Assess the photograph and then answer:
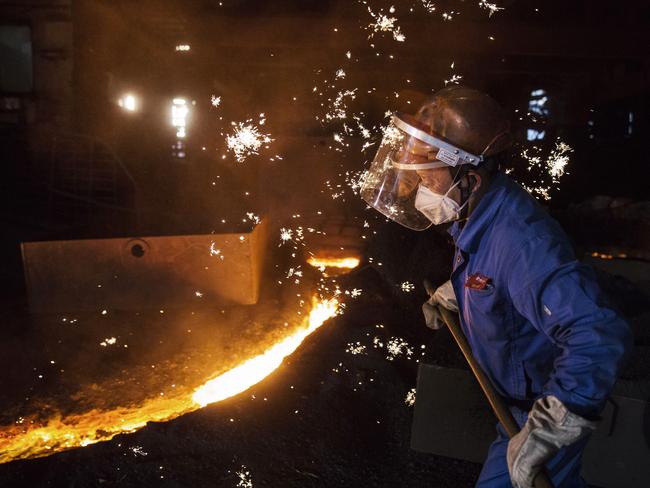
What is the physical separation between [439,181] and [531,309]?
0.72m

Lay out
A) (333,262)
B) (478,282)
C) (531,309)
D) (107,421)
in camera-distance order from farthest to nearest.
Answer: (333,262) → (107,421) → (478,282) → (531,309)

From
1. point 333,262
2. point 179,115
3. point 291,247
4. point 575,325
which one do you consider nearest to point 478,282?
point 575,325

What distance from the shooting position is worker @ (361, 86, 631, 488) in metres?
1.43

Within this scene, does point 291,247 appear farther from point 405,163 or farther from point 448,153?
point 448,153

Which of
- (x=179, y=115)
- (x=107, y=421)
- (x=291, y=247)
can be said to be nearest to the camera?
(x=107, y=421)

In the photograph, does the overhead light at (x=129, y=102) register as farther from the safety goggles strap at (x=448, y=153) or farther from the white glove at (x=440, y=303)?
the safety goggles strap at (x=448, y=153)

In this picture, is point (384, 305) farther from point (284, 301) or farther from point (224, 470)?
point (224, 470)

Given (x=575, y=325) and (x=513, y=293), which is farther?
(x=513, y=293)

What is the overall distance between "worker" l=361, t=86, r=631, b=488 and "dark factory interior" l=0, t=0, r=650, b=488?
0.02m

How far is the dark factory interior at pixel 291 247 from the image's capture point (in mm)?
2646

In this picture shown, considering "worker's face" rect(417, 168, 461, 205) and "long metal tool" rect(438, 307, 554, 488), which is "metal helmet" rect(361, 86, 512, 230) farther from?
"long metal tool" rect(438, 307, 554, 488)

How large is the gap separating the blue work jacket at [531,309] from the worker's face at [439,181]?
197mm

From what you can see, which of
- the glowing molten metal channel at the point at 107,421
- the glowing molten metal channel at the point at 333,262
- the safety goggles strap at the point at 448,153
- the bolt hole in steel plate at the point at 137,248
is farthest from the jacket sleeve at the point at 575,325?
the glowing molten metal channel at the point at 333,262

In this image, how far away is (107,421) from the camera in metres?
3.50
